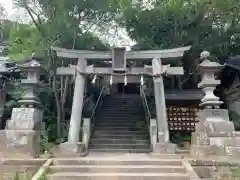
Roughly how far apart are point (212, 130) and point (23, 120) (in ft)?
18.4

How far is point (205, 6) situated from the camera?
12391mm

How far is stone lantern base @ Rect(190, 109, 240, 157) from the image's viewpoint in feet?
28.9

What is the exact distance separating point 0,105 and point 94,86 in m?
6.17

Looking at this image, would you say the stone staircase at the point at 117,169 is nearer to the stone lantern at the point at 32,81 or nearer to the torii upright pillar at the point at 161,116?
the torii upright pillar at the point at 161,116

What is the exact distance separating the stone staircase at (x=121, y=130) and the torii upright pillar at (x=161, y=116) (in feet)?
6.04

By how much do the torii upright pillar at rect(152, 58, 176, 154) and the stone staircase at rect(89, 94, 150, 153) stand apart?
184 cm

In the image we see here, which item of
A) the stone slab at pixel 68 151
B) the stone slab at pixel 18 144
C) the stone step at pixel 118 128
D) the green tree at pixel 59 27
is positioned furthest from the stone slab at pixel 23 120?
the stone step at pixel 118 128

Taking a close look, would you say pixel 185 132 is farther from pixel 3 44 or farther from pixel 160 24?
pixel 3 44

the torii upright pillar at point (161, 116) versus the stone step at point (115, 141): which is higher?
the torii upright pillar at point (161, 116)

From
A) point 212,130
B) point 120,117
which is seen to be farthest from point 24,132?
point 120,117

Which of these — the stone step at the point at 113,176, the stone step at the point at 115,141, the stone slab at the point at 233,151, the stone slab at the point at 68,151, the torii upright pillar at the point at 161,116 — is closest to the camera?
the stone step at the point at 113,176

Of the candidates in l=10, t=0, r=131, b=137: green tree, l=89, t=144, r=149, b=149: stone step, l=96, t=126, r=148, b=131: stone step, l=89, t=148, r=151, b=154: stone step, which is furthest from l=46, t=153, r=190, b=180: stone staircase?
l=96, t=126, r=148, b=131: stone step

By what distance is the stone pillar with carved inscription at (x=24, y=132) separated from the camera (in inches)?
353

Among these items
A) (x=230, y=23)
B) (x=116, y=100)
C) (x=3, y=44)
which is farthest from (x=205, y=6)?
(x=3, y=44)
